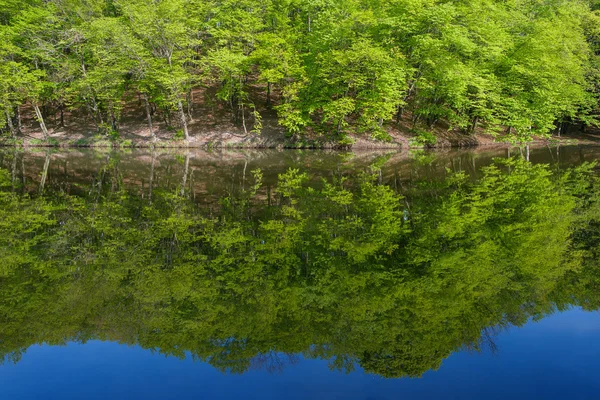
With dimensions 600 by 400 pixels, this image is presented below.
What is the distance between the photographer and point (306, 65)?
41625mm

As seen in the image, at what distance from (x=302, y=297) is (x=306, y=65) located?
37.0 metres

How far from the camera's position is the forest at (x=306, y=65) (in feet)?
129

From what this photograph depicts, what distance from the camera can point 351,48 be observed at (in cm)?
4106

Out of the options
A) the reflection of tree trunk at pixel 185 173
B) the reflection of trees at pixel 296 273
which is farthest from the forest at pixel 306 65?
the reflection of trees at pixel 296 273

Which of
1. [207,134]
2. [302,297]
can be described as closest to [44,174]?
[302,297]

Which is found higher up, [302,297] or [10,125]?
[302,297]

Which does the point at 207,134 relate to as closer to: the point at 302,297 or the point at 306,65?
the point at 306,65

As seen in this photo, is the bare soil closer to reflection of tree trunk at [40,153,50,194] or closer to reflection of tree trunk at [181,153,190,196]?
reflection of tree trunk at [181,153,190,196]

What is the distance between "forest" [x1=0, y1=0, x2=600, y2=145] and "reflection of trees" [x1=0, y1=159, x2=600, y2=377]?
84.7 feet

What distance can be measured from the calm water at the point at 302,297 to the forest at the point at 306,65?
1007 inches

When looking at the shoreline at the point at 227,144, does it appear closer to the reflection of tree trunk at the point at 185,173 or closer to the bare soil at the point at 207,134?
the bare soil at the point at 207,134

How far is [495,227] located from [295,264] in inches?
251

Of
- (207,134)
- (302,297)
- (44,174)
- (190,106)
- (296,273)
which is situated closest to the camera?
(302,297)

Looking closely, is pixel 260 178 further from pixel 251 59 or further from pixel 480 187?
pixel 251 59
